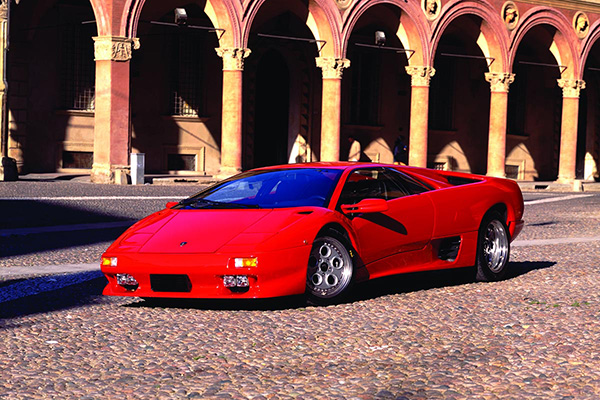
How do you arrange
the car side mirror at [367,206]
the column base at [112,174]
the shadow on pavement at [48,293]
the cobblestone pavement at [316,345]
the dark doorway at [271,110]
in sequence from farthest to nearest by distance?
the dark doorway at [271,110], the column base at [112,174], the car side mirror at [367,206], the shadow on pavement at [48,293], the cobblestone pavement at [316,345]

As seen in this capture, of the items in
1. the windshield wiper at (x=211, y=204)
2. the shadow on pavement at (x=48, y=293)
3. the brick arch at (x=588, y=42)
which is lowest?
the shadow on pavement at (x=48, y=293)

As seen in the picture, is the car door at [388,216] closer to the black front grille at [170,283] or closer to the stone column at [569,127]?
the black front grille at [170,283]

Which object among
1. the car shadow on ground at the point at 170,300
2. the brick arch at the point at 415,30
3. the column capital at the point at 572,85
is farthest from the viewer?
the column capital at the point at 572,85

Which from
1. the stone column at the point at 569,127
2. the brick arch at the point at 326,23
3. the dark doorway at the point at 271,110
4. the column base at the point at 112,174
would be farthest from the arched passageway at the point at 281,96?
the stone column at the point at 569,127

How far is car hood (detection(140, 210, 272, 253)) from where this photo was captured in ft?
24.6

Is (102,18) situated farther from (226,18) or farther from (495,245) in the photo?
(495,245)

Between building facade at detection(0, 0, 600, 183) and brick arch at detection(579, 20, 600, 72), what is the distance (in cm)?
7

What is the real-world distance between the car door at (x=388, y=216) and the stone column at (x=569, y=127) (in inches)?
1090

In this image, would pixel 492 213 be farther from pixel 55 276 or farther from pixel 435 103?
pixel 435 103

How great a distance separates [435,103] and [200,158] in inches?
403

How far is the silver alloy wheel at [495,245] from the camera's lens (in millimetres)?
9539

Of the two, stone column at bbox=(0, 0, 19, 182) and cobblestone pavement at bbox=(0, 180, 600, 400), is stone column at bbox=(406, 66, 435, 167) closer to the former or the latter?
stone column at bbox=(0, 0, 19, 182)

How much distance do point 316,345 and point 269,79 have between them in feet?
89.0

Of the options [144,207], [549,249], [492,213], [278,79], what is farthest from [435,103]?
[492,213]
